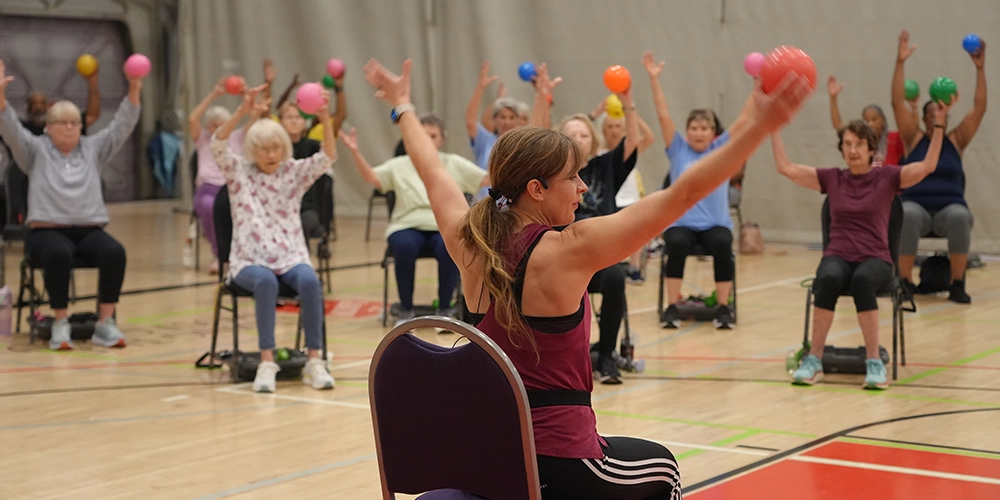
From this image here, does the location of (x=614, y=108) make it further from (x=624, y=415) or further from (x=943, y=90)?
A: (x=624, y=415)

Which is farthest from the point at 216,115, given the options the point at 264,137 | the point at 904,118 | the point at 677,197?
the point at 677,197

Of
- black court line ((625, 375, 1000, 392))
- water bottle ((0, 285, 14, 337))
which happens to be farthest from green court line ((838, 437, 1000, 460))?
water bottle ((0, 285, 14, 337))

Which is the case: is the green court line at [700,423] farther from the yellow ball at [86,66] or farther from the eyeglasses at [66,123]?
the yellow ball at [86,66]

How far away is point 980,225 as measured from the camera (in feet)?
32.9

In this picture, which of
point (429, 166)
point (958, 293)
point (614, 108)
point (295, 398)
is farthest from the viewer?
point (958, 293)

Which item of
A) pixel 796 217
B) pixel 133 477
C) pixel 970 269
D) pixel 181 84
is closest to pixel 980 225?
pixel 970 269

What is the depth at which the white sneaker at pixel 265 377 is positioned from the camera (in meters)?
5.25

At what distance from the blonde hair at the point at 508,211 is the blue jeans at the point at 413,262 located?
4.46 m

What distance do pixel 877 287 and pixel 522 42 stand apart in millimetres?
7705

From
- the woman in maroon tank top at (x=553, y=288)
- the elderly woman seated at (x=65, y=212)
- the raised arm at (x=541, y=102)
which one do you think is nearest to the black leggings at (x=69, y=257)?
the elderly woman seated at (x=65, y=212)

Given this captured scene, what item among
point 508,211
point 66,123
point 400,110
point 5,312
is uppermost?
point 66,123

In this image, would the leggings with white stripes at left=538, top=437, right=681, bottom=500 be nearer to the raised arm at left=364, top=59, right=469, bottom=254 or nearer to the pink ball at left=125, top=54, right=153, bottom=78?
the raised arm at left=364, top=59, right=469, bottom=254

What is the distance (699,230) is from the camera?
7027 mm

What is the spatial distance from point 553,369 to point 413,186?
4.86 m
